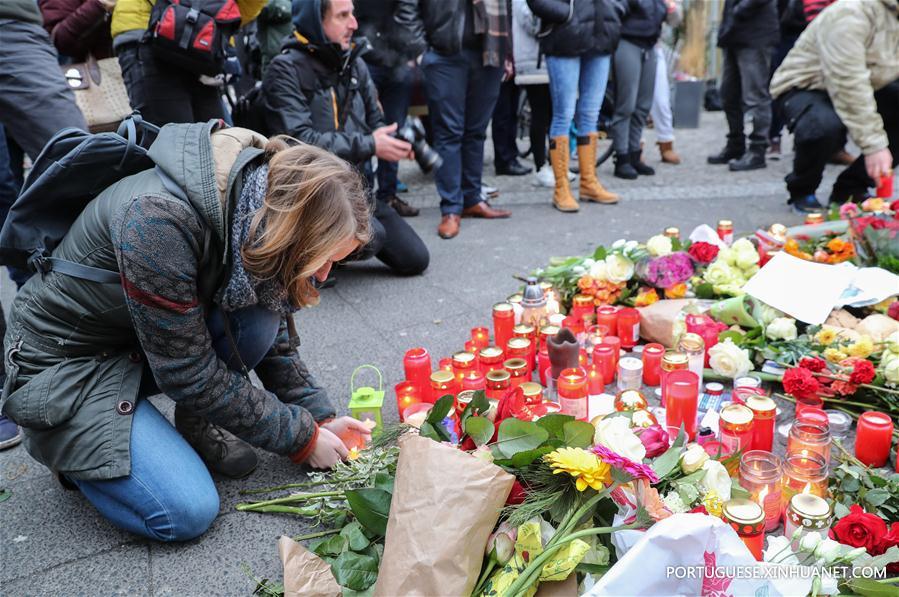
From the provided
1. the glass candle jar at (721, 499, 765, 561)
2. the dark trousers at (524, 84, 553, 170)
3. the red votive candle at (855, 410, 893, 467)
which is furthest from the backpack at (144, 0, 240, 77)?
the dark trousers at (524, 84, 553, 170)

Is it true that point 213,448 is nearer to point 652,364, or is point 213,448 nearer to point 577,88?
point 652,364

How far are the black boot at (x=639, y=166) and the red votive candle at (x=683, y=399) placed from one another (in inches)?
188

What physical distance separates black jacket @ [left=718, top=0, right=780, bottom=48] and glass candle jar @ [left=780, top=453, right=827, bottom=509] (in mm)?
5381

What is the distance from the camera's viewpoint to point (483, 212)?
17.2 feet

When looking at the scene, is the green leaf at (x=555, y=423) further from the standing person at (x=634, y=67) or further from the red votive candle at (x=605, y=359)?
the standing person at (x=634, y=67)

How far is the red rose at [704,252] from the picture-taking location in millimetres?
3137

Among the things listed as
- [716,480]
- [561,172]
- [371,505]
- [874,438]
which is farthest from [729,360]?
[561,172]

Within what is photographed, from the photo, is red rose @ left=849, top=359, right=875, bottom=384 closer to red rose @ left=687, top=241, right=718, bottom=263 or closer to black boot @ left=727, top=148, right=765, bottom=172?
red rose @ left=687, top=241, right=718, bottom=263

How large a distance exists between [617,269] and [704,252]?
39 centimetres

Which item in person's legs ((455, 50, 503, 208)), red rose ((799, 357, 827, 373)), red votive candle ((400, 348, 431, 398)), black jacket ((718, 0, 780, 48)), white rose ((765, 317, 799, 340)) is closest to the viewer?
red rose ((799, 357, 827, 373))

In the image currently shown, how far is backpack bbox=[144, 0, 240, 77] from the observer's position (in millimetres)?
3207

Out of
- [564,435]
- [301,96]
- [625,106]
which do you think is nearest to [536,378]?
[564,435]

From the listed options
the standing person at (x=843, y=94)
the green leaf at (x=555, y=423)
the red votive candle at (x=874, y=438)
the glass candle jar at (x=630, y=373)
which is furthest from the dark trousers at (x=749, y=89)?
the green leaf at (x=555, y=423)

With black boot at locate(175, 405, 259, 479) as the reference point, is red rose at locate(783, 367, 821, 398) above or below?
above
